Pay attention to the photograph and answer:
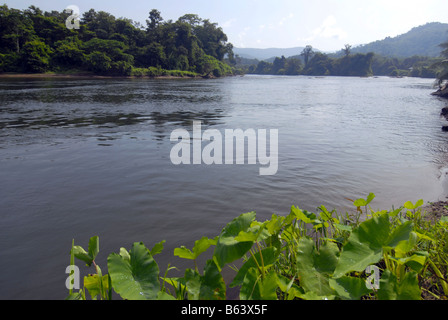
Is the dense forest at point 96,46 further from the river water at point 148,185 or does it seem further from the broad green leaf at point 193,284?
the broad green leaf at point 193,284

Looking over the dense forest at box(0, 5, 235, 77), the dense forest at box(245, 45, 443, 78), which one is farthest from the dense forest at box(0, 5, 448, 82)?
the dense forest at box(245, 45, 443, 78)

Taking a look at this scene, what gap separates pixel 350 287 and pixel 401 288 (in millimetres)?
262

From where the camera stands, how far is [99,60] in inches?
2202

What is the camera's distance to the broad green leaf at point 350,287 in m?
1.64

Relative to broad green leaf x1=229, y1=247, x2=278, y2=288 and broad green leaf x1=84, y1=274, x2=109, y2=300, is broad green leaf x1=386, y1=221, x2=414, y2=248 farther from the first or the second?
broad green leaf x1=84, y1=274, x2=109, y2=300

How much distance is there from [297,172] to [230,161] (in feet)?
5.61

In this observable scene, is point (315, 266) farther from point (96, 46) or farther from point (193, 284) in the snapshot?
point (96, 46)

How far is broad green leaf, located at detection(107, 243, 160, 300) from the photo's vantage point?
5.38 feet

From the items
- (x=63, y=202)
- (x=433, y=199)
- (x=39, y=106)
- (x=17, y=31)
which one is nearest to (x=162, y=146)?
(x=63, y=202)

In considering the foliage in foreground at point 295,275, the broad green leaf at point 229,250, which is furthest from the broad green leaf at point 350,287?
the broad green leaf at point 229,250

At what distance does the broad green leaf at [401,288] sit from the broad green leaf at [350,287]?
9 cm

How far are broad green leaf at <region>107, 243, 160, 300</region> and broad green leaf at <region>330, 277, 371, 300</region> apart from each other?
1.06 m
